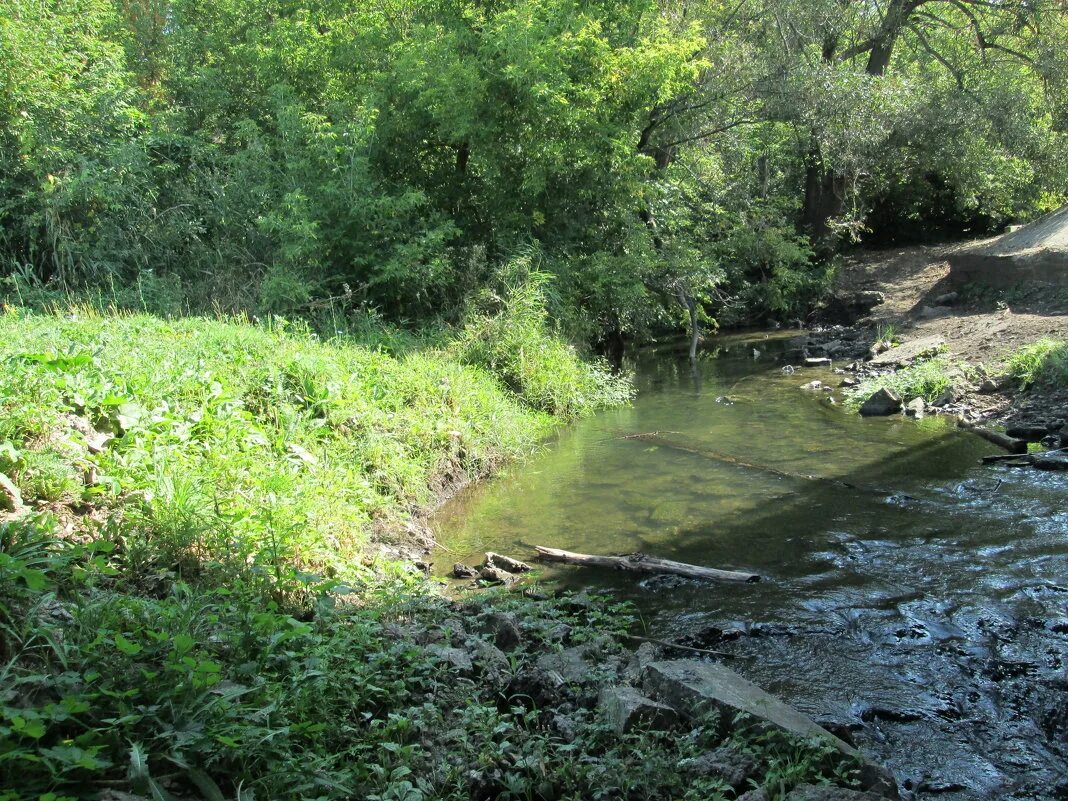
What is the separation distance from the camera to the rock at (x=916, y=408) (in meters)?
11.0

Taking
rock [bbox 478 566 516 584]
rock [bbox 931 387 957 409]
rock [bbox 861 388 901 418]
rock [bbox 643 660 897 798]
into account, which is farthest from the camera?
rock [bbox 931 387 957 409]

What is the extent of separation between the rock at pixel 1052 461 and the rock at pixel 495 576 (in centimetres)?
548

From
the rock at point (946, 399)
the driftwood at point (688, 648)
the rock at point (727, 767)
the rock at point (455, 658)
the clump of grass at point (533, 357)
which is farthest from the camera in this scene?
the clump of grass at point (533, 357)

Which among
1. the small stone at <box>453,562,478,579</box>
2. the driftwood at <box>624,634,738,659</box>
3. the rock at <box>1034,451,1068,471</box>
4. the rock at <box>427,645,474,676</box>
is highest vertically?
the rock at <box>427,645,474,676</box>

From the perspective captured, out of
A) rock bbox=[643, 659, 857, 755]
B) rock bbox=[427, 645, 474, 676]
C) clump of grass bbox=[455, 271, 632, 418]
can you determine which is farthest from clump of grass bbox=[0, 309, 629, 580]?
rock bbox=[643, 659, 857, 755]

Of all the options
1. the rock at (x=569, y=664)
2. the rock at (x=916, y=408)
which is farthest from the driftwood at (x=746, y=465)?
the rock at (x=569, y=664)

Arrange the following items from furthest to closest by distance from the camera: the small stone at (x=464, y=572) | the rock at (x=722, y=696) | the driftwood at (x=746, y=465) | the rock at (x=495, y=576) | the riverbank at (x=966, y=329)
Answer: the riverbank at (x=966, y=329)
the driftwood at (x=746, y=465)
the small stone at (x=464, y=572)
the rock at (x=495, y=576)
the rock at (x=722, y=696)

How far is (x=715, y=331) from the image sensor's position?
67.9 ft

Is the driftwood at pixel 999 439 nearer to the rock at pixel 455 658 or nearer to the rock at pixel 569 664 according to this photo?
the rock at pixel 569 664

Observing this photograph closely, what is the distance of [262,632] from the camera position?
395cm

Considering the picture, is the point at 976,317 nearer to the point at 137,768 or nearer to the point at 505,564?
the point at 505,564

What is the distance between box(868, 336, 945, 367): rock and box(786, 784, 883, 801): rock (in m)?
11.4

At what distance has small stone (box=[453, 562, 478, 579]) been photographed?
6.39 metres

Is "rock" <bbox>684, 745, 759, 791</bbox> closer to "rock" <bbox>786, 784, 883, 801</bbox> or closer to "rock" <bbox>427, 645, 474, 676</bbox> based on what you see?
"rock" <bbox>786, 784, 883, 801</bbox>
